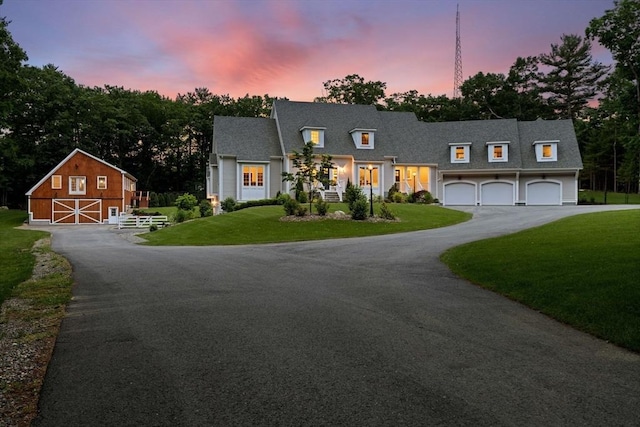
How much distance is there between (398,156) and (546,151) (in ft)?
42.9

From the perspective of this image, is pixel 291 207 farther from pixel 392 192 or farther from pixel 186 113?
pixel 186 113

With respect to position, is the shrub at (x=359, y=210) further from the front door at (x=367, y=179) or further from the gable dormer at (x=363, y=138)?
the gable dormer at (x=363, y=138)

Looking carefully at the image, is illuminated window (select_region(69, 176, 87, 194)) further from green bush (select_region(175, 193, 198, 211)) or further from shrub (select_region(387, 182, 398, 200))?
shrub (select_region(387, 182, 398, 200))

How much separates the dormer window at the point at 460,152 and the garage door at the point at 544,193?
6.06 m

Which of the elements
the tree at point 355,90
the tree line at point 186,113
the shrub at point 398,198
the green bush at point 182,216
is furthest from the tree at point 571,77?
the green bush at point 182,216

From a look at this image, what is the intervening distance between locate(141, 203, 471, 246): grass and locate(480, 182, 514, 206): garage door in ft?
42.6

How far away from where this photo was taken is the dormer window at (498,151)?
39.6 meters

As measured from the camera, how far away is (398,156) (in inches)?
1537

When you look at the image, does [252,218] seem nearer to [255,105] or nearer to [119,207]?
[119,207]

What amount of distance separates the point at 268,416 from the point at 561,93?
7192 cm

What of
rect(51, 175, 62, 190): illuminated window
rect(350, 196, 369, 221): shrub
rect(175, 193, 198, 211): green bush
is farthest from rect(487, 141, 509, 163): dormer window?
rect(51, 175, 62, 190): illuminated window

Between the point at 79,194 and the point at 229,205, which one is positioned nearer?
the point at 229,205

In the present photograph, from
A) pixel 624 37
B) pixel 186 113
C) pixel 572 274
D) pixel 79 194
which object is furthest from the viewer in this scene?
pixel 186 113

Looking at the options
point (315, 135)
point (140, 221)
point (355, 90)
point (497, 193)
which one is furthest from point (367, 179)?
point (355, 90)
